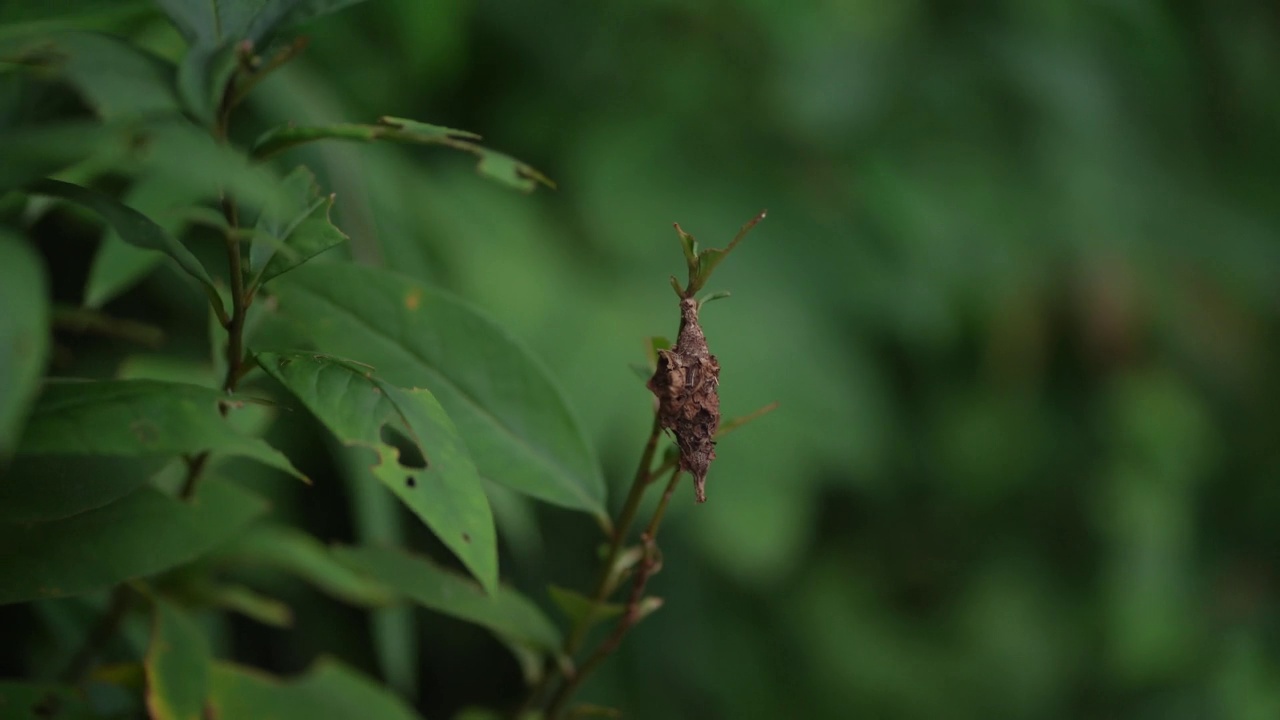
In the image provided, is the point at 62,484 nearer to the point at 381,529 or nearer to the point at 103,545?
the point at 103,545

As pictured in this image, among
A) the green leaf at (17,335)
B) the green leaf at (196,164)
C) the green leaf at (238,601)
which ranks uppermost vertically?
the green leaf at (196,164)

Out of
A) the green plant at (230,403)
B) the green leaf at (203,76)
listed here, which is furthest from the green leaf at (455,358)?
the green leaf at (203,76)

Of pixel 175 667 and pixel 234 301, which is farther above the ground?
pixel 234 301

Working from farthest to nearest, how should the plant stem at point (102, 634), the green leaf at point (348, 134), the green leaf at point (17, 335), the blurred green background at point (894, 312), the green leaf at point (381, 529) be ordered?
1. the blurred green background at point (894, 312)
2. the green leaf at point (381, 529)
3. the plant stem at point (102, 634)
4. the green leaf at point (348, 134)
5. the green leaf at point (17, 335)

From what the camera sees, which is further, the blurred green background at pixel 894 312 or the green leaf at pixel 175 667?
the blurred green background at pixel 894 312

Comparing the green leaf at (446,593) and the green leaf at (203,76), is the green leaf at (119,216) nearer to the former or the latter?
the green leaf at (203,76)

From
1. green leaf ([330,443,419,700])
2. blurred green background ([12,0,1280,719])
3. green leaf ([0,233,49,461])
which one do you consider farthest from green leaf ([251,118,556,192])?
blurred green background ([12,0,1280,719])

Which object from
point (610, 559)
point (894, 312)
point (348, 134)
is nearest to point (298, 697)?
point (610, 559)
